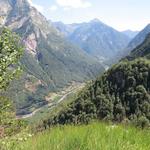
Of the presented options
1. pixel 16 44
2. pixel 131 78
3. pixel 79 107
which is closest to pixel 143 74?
pixel 131 78

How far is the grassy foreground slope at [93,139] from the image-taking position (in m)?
8.44

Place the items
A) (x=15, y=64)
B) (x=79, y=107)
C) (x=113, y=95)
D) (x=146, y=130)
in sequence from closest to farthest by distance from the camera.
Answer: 1. (x=146, y=130)
2. (x=15, y=64)
3. (x=79, y=107)
4. (x=113, y=95)

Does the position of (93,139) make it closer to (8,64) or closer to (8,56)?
(8,64)

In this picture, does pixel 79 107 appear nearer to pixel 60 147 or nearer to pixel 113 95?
pixel 113 95

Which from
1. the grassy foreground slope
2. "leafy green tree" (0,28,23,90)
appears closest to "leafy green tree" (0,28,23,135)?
"leafy green tree" (0,28,23,90)

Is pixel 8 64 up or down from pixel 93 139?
up

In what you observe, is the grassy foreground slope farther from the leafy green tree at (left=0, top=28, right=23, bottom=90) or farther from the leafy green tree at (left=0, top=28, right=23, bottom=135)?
the leafy green tree at (left=0, top=28, right=23, bottom=90)

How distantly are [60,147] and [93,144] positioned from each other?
2.12 ft

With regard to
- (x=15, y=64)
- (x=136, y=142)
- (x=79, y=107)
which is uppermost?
(x=15, y=64)

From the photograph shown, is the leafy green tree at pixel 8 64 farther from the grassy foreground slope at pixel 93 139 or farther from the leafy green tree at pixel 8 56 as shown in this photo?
the grassy foreground slope at pixel 93 139

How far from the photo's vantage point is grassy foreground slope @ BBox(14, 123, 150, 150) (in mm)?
8438

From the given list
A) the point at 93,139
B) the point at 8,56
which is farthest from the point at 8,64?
the point at 93,139

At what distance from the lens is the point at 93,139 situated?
8.73m

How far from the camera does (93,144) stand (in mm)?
8445
